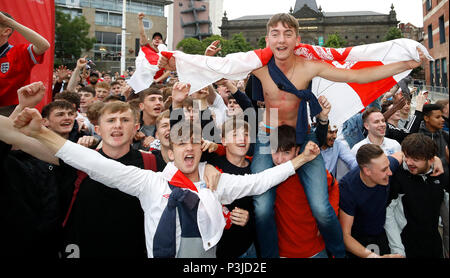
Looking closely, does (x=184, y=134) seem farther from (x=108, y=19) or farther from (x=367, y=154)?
(x=108, y=19)

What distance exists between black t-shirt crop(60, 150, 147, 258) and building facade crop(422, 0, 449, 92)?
31.2 metres

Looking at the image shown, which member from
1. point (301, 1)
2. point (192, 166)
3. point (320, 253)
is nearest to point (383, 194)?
point (320, 253)

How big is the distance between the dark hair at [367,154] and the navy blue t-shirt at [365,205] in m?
0.23

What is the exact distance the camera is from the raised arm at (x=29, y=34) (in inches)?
131

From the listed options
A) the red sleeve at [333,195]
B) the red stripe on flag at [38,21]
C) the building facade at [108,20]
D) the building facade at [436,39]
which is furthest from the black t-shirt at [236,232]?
the building facade at [108,20]

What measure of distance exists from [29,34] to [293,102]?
304cm

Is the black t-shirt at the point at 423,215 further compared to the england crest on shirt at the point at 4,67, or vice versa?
the england crest on shirt at the point at 4,67

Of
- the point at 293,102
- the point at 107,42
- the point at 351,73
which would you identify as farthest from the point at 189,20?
the point at 293,102

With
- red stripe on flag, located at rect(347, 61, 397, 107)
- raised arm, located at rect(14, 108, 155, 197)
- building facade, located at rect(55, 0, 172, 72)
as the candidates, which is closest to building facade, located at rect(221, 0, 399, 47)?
building facade, located at rect(55, 0, 172, 72)

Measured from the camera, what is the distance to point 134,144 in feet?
14.2

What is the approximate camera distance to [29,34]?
3.52 m

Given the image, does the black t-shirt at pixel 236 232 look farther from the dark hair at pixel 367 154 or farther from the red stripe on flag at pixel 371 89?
the red stripe on flag at pixel 371 89
